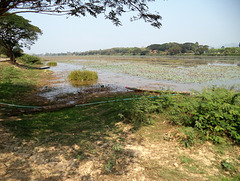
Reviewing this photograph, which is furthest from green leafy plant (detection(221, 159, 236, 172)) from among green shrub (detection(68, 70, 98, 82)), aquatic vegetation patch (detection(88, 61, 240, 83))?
green shrub (detection(68, 70, 98, 82))

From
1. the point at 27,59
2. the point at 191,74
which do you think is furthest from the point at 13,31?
the point at 191,74

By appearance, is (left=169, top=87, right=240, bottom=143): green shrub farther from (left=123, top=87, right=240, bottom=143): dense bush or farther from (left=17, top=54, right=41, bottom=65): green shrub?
(left=17, top=54, right=41, bottom=65): green shrub

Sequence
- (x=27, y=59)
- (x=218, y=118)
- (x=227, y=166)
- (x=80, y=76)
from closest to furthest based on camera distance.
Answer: (x=227, y=166)
(x=218, y=118)
(x=80, y=76)
(x=27, y=59)

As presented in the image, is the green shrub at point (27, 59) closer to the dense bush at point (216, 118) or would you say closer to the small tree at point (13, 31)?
the small tree at point (13, 31)

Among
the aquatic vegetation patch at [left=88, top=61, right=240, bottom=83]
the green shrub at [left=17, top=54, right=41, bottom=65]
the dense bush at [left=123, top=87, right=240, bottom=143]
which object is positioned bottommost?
the aquatic vegetation patch at [left=88, top=61, right=240, bottom=83]

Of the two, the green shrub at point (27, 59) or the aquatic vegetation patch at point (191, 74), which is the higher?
the green shrub at point (27, 59)

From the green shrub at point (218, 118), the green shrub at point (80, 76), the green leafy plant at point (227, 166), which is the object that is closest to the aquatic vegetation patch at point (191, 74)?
the green shrub at point (80, 76)

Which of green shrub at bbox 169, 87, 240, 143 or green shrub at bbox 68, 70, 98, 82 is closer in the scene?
green shrub at bbox 169, 87, 240, 143

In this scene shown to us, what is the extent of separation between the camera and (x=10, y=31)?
2545cm

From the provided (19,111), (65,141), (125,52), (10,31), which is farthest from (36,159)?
(125,52)

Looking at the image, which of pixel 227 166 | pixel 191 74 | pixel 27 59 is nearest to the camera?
pixel 227 166

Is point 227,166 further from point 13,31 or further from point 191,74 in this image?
point 13,31

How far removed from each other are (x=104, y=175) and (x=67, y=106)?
6.28 m

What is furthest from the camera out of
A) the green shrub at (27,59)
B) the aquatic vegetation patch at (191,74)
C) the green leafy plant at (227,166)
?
the green shrub at (27,59)
